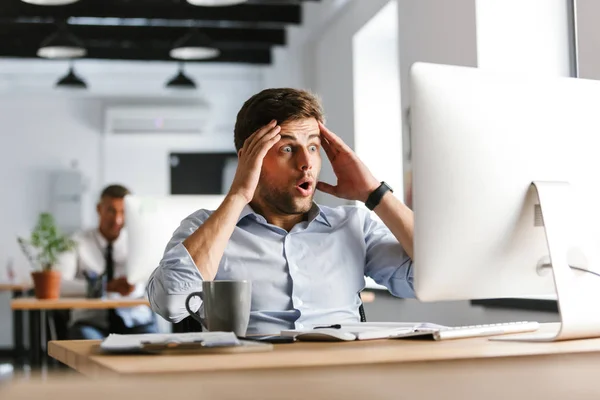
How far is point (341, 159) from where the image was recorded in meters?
2.14

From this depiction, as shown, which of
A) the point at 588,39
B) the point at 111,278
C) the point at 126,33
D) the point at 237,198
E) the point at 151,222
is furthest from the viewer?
the point at 126,33

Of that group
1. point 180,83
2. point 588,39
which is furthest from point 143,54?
point 588,39

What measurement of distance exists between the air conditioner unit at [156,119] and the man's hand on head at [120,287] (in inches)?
246

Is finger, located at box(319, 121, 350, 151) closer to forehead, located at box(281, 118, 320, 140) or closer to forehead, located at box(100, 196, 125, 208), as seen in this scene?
forehead, located at box(281, 118, 320, 140)

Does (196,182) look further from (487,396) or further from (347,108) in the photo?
(487,396)

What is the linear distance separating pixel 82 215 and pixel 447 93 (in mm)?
9174

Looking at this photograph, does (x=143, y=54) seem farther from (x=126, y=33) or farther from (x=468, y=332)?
(x=468, y=332)

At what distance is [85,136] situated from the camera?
411 inches

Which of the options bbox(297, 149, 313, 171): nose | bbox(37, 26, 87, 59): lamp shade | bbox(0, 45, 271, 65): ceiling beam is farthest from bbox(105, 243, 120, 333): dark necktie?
bbox(0, 45, 271, 65): ceiling beam

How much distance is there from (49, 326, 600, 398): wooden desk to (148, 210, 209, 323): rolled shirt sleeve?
9.9 inches

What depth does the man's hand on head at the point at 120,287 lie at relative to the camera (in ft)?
13.9

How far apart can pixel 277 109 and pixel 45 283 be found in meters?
2.46

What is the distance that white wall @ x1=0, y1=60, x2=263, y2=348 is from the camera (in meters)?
10.2

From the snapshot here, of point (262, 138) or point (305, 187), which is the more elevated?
point (262, 138)
